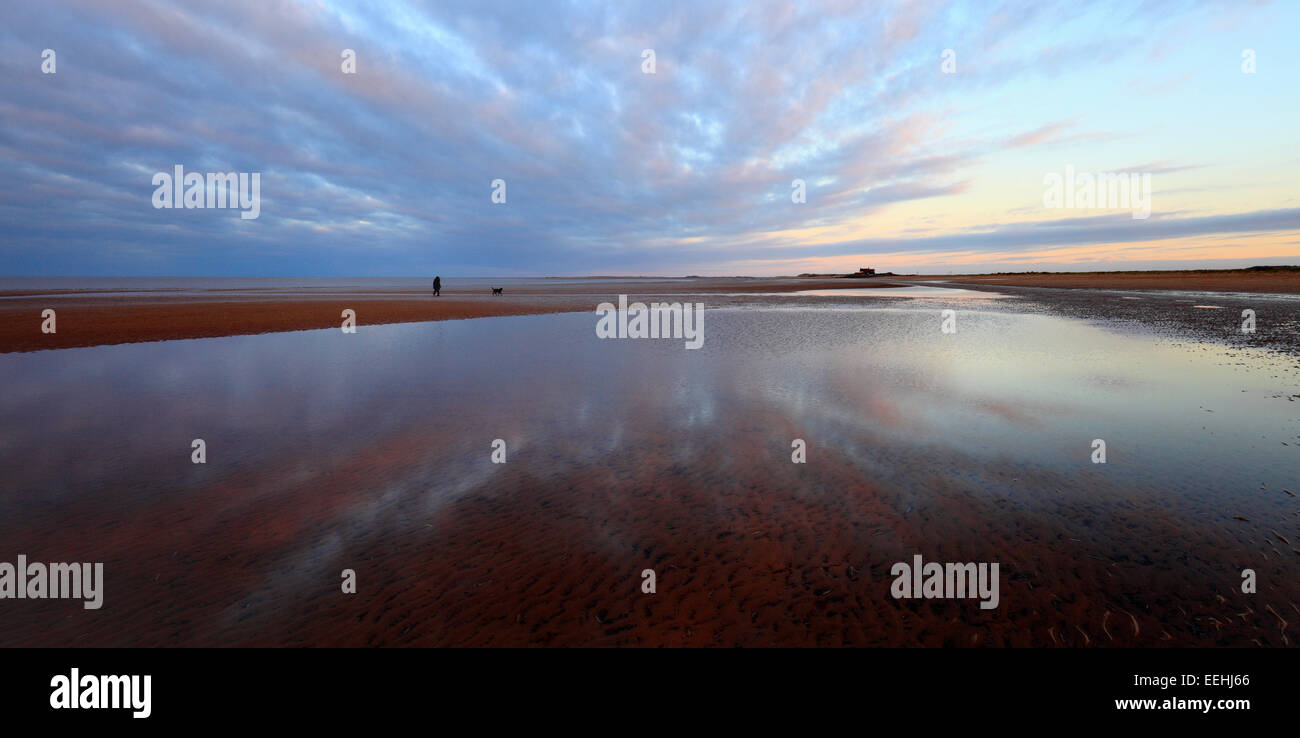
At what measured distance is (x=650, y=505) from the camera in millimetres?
6336

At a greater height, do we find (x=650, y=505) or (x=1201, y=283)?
(x=1201, y=283)

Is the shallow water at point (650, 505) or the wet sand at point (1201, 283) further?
the wet sand at point (1201, 283)

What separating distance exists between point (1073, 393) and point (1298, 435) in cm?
342

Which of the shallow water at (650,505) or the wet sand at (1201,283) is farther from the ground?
the wet sand at (1201,283)

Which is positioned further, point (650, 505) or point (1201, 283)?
point (1201, 283)

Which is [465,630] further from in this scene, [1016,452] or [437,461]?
[1016,452]

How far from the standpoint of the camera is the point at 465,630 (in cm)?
408

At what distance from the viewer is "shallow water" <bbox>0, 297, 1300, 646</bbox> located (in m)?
4.20

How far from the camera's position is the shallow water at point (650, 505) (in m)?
4.20

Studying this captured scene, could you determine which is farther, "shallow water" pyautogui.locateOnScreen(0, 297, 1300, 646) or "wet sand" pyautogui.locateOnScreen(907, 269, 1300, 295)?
"wet sand" pyautogui.locateOnScreen(907, 269, 1300, 295)
